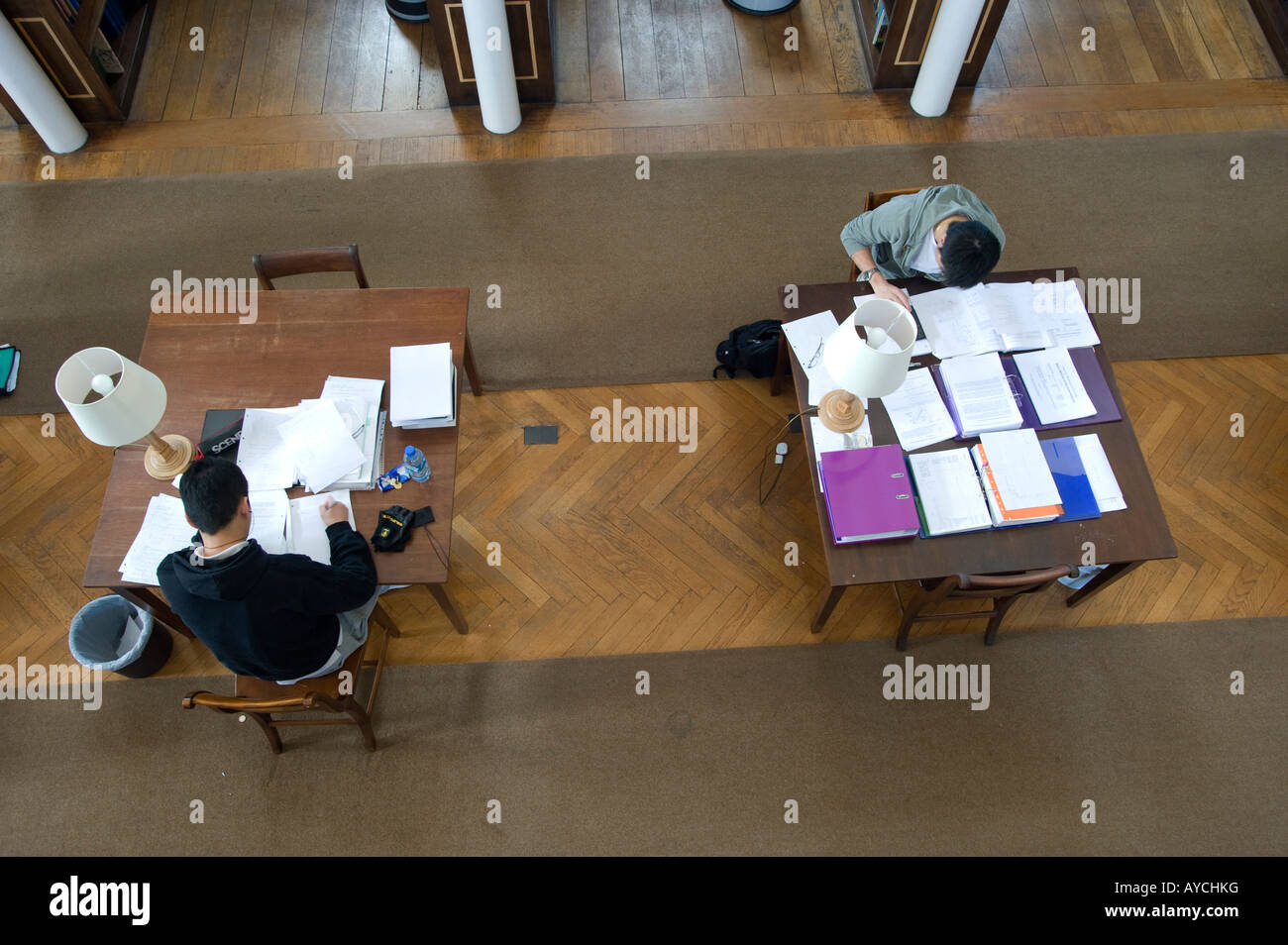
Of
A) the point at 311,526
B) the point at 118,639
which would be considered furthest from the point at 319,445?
the point at 118,639

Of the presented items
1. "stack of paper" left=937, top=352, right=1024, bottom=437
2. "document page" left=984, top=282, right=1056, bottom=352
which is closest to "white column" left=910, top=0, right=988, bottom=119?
"document page" left=984, top=282, right=1056, bottom=352

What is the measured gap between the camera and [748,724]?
3.36 m

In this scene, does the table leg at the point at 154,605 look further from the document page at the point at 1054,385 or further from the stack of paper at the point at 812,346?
the document page at the point at 1054,385

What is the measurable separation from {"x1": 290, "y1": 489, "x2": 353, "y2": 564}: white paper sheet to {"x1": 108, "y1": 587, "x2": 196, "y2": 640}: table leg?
0.63 metres

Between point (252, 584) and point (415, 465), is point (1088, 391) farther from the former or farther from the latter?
point (252, 584)

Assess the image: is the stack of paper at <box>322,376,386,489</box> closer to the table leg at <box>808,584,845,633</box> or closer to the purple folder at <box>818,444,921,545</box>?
the purple folder at <box>818,444,921,545</box>

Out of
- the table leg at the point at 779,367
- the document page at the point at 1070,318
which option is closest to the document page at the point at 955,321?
the document page at the point at 1070,318

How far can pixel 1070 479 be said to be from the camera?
2898 mm

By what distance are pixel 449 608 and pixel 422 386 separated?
2.90 feet

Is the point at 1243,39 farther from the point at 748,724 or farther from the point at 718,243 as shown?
the point at 748,724

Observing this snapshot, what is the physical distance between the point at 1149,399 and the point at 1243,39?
294 centimetres

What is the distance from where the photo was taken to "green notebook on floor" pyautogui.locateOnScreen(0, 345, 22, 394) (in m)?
4.05

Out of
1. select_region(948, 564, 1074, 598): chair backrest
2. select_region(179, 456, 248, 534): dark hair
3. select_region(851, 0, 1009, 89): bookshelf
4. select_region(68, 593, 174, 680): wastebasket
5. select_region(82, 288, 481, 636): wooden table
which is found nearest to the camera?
select_region(179, 456, 248, 534): dark hair
